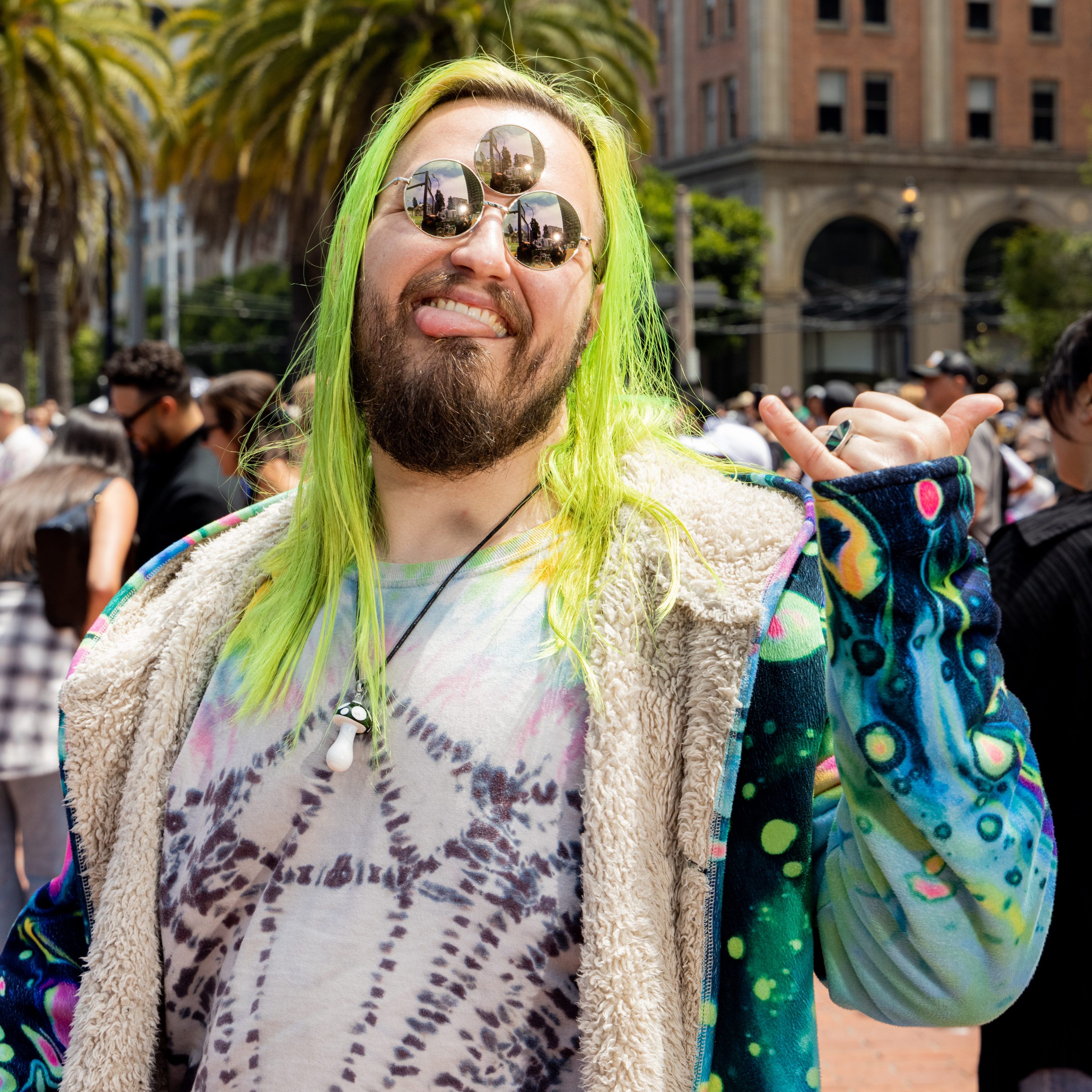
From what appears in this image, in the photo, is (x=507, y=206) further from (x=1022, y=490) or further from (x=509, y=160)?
(x=1022, y=490)

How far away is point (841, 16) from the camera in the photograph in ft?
133

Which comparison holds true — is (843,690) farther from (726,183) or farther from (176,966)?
(726,183)

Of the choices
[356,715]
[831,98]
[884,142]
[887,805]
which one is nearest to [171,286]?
[831,98]

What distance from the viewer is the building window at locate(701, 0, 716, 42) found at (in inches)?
1626

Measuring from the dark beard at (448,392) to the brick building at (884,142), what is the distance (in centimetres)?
3935

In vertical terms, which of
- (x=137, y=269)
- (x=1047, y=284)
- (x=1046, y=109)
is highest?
(x=1046, y=109)

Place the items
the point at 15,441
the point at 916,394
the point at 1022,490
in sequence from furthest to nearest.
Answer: the point at 15,441, the point at 916,394, the point at 1022,490

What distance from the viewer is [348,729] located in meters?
1.37

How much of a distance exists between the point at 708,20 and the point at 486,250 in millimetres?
44116

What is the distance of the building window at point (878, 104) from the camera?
40875mm

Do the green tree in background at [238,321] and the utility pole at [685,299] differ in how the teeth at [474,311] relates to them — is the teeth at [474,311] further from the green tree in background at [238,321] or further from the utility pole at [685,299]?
the green tree in background at [238,321]

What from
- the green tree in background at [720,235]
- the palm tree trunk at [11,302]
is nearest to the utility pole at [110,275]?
the palm tree trunk at [11,302]

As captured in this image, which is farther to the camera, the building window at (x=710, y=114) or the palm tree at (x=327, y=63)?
the building window at (x=710, y=114)

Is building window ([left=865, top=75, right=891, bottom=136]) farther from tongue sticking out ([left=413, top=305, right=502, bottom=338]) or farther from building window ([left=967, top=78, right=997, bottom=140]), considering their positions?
tongue sticking out ([left=413, top=305, right=502, bottom=338])
